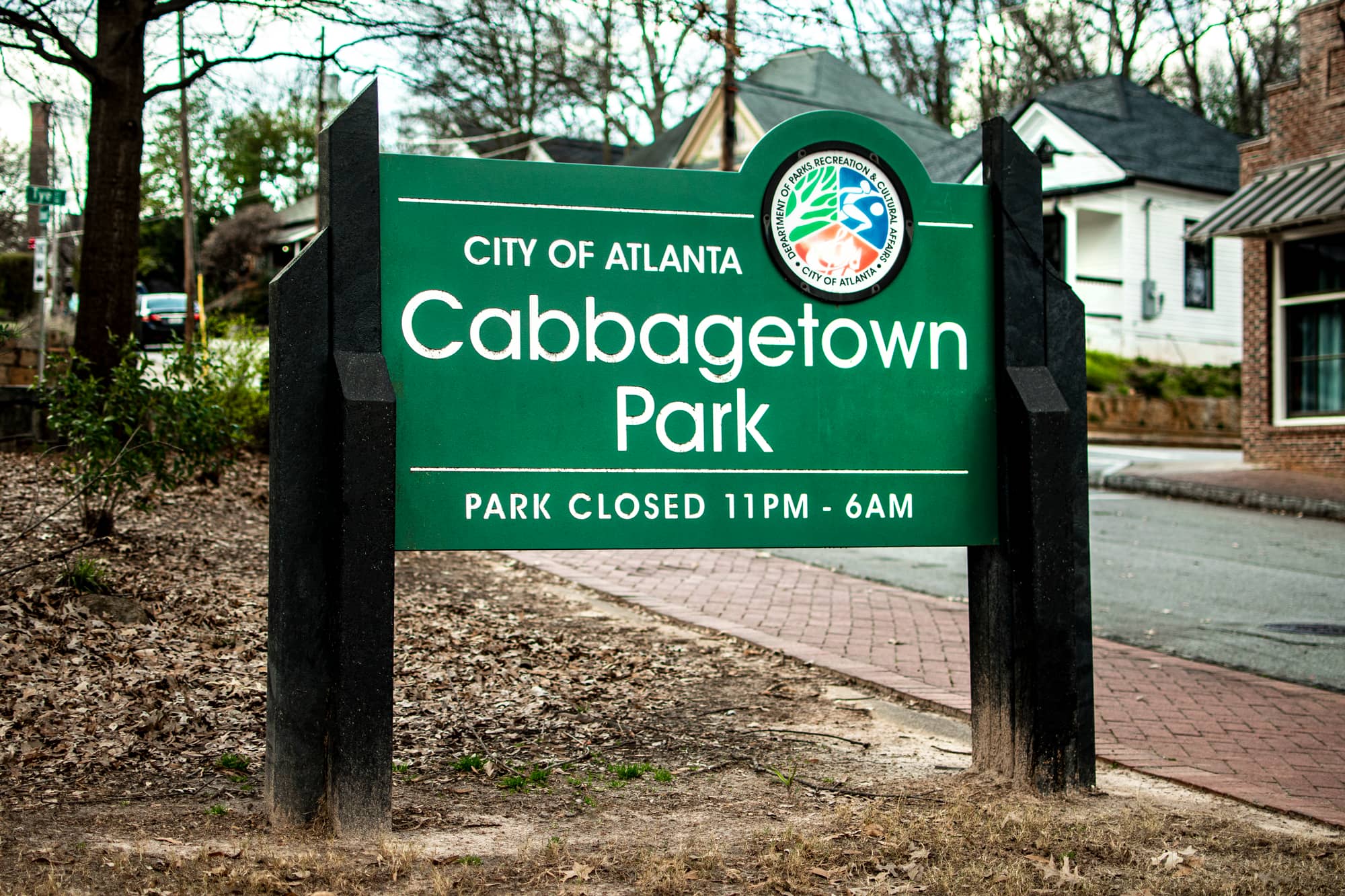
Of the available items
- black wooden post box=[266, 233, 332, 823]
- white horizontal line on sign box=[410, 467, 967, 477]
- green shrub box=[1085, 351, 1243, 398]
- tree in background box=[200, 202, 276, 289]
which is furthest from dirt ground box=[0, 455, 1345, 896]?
tree in background box=[200, 202, 276, 289]

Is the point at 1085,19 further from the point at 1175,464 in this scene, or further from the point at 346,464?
the point at 346,464

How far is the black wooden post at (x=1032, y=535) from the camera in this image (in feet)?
14.2

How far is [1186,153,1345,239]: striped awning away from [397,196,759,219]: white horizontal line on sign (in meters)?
15.7

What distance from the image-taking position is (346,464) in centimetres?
369

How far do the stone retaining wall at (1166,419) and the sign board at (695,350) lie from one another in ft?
73.7

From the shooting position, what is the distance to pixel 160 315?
115 ft

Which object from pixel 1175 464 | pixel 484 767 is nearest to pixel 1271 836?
pixel 484 767

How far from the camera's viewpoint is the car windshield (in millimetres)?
35375

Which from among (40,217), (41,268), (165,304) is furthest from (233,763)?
(165,304)

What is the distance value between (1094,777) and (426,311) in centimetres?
281

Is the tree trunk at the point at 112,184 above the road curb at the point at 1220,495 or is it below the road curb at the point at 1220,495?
above

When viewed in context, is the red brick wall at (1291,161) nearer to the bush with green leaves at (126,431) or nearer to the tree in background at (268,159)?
the bush with green leaves at (126,431)

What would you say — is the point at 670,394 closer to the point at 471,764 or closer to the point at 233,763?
the point at 471,764

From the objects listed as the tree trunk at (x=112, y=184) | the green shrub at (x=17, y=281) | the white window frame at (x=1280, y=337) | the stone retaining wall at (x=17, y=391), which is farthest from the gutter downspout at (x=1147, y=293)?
the stone retaining wall at (x=17, y=391)
